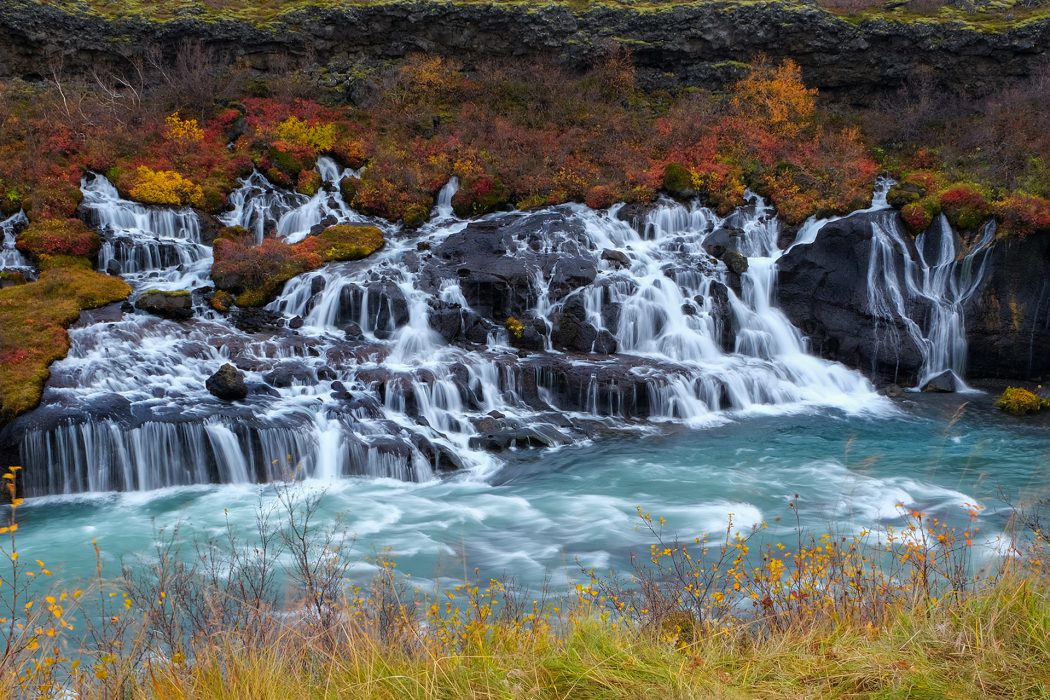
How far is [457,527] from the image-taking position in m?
10.6

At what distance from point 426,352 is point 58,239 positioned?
956 centimetres

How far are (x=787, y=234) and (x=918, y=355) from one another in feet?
15.9

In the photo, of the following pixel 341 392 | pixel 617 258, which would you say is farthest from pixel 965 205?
pixel 341 392

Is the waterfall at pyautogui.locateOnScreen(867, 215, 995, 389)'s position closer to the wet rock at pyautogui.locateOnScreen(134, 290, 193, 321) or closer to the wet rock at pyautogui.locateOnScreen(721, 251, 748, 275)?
the wet rock at pyautogui.locateOnScreen(721, 251, 748, 275)

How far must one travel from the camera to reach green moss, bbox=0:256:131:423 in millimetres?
12367

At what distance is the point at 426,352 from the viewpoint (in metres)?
16.4

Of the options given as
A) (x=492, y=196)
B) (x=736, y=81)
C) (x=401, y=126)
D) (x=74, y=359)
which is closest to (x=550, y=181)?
(x=492, y=196)

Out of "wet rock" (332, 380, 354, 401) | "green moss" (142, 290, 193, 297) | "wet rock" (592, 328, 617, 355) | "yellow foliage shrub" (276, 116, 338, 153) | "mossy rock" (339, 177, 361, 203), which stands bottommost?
"wet rock" (332, 380, 354, 401)

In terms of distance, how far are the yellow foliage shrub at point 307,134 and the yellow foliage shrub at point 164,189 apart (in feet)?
13.5

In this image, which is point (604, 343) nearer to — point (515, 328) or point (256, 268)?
point (515, 328)

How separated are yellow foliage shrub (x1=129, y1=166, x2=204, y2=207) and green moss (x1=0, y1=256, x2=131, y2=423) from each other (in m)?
3.31

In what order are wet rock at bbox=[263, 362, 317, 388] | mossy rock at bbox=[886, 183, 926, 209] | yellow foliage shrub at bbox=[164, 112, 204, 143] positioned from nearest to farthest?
wet rock at bbox=[263, 362, 317, 388] → mossy rock at bbox=[886, 183, 926, 209] → yellow foliage shrub at bbox=[164, 112, 204, 143]

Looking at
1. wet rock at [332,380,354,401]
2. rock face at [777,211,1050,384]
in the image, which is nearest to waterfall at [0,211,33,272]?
wet rock at [332,380,354,401]

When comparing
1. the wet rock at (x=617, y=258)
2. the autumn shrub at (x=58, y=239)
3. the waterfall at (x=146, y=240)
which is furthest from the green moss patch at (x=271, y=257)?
the wet rock at (x=617, y=258)
